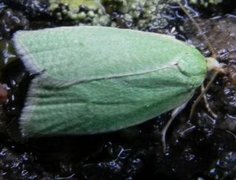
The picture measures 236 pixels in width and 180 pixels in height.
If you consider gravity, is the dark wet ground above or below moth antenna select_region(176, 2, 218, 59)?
below

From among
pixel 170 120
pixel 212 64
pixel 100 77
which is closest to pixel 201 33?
pixel 212 64

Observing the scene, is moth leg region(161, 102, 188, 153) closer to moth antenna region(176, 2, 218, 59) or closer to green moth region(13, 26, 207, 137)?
green moth region(13, 26, 207, 137)

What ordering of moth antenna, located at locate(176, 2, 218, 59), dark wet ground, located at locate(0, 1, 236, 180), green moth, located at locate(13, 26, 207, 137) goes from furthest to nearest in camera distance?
moth antenna, located at locate(176, 2, 218, 59) → dark wet ground, located at locate(0, 1, 236, 180) → green moth, located at locate(13, 26, 207, 137)

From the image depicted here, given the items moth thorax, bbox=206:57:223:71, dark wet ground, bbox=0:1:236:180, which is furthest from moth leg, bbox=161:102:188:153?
moth thorax, bbox=206:57:223:71

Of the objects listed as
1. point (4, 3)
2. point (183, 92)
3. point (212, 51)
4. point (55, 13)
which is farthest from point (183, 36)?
point (4, 3)

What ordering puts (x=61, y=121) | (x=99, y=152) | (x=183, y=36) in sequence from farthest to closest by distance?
(x=183, y=36), (x=99, y=152), (x=61, y=121)

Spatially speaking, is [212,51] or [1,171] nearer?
[1,171]

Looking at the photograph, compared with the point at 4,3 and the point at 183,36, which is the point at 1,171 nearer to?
the point at 4,3
